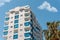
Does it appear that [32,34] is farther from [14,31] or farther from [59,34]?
[59,34]

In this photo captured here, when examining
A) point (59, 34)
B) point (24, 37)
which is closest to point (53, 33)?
point (59, 34)

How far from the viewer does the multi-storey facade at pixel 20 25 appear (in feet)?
354

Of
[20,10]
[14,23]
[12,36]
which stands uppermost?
[20,10]

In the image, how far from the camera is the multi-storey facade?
354 ft

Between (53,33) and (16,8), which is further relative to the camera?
(16,8)

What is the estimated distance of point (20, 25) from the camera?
111062 millimetres

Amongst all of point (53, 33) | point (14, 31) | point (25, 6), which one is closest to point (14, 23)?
point (14, 31)

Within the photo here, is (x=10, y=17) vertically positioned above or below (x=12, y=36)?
above

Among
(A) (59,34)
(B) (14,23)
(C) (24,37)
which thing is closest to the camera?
(A) (59,34)

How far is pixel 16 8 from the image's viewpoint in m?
119

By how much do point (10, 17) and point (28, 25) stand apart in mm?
15282

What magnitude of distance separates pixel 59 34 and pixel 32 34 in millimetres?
64462

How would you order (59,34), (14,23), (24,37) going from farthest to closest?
1. (14,23)
2. (24,37)
3. (59,34)

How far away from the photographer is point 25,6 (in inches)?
4584
